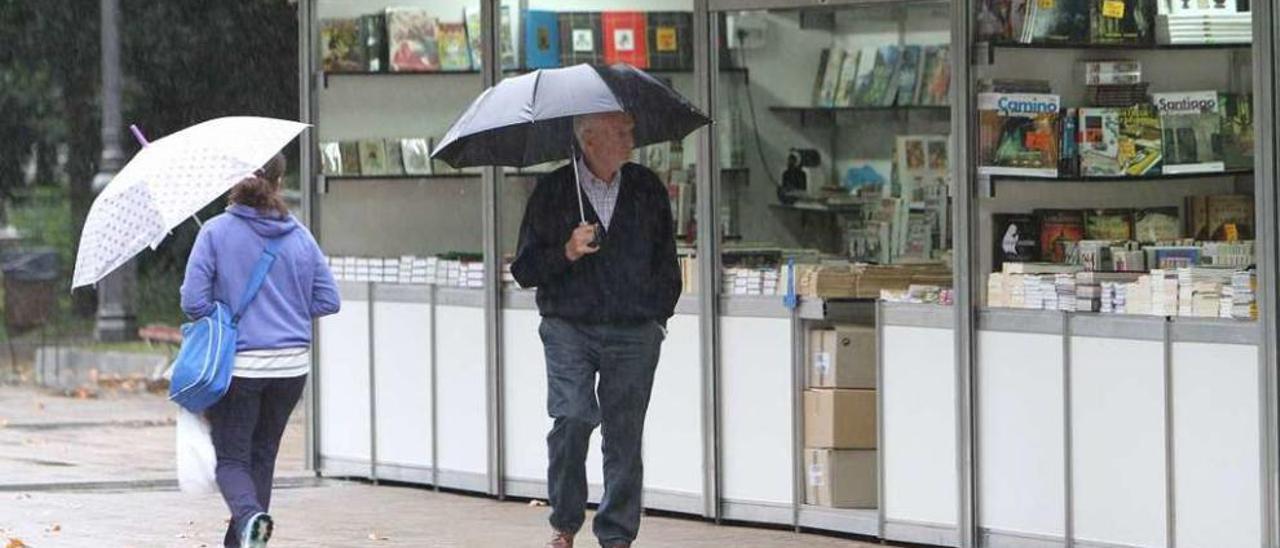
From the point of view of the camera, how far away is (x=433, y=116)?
12.5 m

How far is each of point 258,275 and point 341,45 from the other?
390 cm

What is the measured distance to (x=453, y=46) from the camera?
1221 centimetres

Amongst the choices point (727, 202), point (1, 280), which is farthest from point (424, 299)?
point (1, 280)

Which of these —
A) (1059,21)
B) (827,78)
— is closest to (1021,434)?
(1059,21)

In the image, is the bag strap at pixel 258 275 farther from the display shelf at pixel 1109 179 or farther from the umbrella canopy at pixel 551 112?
the display shelf at pixel 1109 179

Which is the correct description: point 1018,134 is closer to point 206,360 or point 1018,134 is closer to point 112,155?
point 206,360

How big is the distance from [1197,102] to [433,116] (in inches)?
169

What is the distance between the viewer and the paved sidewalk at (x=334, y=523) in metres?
10.4

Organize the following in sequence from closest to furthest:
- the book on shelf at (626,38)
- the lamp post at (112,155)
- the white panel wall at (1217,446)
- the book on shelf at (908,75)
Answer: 1. the white panel wall at (1217,446)
2. the book on shelf at (626,38)
3. the book on shelf at (908,75)
4. the lamp post at (112,155)

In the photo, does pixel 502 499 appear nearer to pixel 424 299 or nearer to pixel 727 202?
pixel 424 299

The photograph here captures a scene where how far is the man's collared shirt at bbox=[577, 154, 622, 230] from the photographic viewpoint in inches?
361

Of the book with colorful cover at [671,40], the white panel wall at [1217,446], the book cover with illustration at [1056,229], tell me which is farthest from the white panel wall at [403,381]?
the white panel wall at [1217,446]

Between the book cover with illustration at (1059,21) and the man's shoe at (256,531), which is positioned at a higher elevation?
the book cover with illustration at (1059,21)

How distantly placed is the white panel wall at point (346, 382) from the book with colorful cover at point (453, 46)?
51.3 inches
